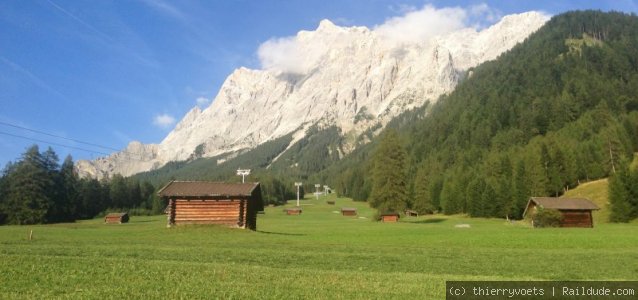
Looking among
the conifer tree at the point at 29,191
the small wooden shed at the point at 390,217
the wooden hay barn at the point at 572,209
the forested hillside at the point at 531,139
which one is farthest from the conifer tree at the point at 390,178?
the conifer tree at the point at 29,191

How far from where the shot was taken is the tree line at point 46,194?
3597 inches

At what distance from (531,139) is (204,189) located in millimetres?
128994

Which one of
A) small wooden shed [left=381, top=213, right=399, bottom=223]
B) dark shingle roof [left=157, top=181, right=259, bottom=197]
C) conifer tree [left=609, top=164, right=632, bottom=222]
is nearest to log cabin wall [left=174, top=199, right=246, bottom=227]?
dark shingle roof [left=157, top=181, right=259, bottom=197]

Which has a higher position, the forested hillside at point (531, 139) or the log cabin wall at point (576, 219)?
the forested hillside at point (531, 139)

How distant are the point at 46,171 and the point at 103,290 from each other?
106 meters

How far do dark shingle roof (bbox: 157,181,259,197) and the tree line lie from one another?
192 ft

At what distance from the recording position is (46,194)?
9788 cm

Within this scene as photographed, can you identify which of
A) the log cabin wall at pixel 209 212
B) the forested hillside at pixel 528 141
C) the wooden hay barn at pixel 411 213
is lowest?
the wooden hay barn at pixel 411 213

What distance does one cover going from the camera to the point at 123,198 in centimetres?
15050

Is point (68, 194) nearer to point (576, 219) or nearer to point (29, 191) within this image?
point (29, 191)

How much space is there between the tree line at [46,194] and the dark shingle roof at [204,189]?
192 ft

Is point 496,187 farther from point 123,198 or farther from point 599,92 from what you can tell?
point 123,198

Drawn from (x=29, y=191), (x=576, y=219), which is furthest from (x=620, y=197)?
(x=29, y=191)

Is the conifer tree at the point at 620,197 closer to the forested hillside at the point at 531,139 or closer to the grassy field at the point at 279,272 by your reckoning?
the forested hillside at the point at 531,139
